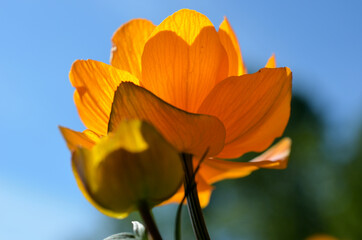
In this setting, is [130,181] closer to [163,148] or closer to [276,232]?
[163,148]

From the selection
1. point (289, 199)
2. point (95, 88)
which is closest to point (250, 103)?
point (95, 88)

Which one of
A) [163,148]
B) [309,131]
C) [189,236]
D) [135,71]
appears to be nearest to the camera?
[163,148]

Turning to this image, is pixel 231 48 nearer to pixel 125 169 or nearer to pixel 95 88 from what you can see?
pixel 95 88

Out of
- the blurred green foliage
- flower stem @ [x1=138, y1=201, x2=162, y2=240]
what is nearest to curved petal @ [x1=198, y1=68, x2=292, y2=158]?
flower stem @ [x1=138, y1=201, x2=162, y2=240]

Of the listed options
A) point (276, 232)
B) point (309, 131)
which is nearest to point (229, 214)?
point (276, 232)

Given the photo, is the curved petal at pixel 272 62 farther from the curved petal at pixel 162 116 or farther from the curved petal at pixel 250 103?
the curved petal at pixel 162 116

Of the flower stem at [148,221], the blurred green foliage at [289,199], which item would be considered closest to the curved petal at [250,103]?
the flower stem at [148,221]
